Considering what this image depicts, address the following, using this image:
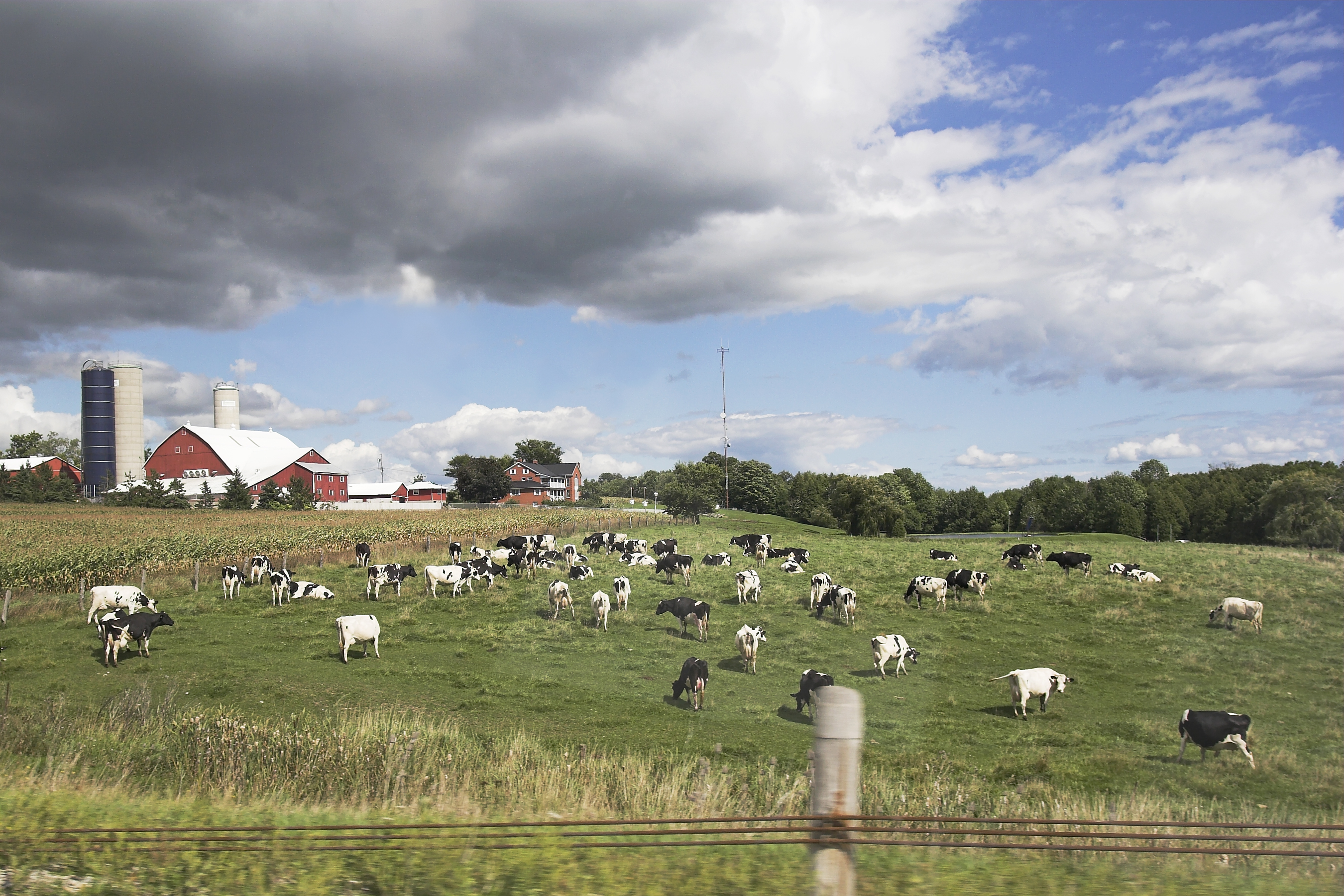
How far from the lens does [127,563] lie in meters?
29.9

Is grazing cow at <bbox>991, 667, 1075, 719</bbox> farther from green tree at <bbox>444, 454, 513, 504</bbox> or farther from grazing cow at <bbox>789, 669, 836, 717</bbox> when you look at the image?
green tree at <bbox>444, 454, 513, 504</bbox>

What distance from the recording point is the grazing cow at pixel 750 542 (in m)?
37.0

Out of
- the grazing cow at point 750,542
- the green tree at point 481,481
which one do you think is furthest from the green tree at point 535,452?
the grazing cow at point 750,542

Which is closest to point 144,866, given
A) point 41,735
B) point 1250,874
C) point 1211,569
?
point 41,735

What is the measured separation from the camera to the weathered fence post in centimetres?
385

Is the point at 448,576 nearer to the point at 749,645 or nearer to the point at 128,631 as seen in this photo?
the point at 128,631

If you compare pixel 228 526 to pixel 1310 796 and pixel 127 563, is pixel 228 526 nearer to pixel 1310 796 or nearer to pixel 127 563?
pixel 127 563

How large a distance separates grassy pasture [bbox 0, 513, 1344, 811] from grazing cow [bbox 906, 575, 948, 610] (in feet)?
1.75

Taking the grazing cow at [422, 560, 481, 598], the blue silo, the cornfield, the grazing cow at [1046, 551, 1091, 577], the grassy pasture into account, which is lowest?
the grassy pasture

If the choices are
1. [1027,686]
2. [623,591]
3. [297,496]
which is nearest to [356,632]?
[623,591]

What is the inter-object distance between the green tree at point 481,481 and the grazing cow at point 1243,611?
10172 cm

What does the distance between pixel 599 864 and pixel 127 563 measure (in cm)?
3214

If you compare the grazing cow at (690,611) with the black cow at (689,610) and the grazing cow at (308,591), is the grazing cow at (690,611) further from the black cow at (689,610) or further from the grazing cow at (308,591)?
the grazing cow at (308,591)

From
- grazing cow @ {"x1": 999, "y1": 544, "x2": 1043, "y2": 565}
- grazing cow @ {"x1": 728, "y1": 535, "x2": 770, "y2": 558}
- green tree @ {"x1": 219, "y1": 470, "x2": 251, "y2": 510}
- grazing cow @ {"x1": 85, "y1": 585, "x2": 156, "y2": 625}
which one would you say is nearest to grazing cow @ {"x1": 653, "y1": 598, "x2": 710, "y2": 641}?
grazing cow @ {"x1": 728, "y1": 535, "x2": 770, "y2": 558}
